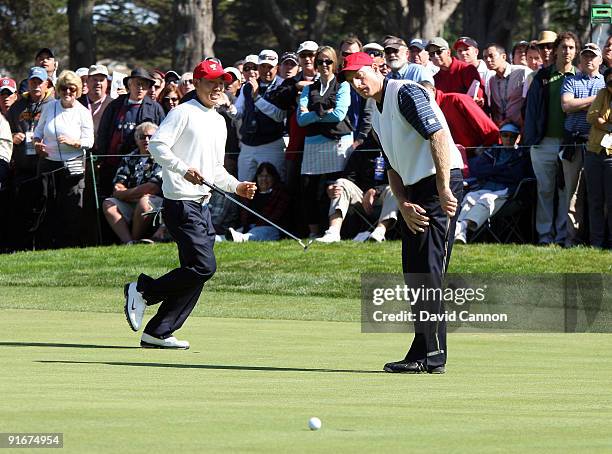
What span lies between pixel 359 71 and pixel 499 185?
8221 millimetres

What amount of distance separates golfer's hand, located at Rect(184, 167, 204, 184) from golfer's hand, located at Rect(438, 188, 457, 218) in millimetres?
2191

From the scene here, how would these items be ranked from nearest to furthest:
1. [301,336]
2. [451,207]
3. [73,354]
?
[451,207] → [73,354] → [301,336]

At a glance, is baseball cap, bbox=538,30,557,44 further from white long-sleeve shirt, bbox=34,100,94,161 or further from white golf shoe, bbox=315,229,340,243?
white long-sleeve shirt, bbox=34,100,94,161

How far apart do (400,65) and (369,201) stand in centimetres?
164

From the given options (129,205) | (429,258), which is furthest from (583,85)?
(429,258)

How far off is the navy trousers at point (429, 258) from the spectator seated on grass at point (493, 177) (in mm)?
7782

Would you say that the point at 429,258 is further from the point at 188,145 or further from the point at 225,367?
the point at 188,145

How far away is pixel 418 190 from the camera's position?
27.6ft

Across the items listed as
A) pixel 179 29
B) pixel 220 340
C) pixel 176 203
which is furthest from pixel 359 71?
pixel 179 29

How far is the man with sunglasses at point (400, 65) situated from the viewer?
16.1 metres

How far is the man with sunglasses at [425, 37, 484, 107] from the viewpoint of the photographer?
54.9 ft

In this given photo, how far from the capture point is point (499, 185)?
53.6ft

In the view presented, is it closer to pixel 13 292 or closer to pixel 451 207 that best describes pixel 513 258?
pixel 13 292

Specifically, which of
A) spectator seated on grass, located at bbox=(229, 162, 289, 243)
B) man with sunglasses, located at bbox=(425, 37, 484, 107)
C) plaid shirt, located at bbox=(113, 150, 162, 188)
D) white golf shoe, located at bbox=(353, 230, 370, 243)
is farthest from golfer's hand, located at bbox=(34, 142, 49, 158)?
man with sunglasses, located at bbox=(425, 37, 484, 107)
